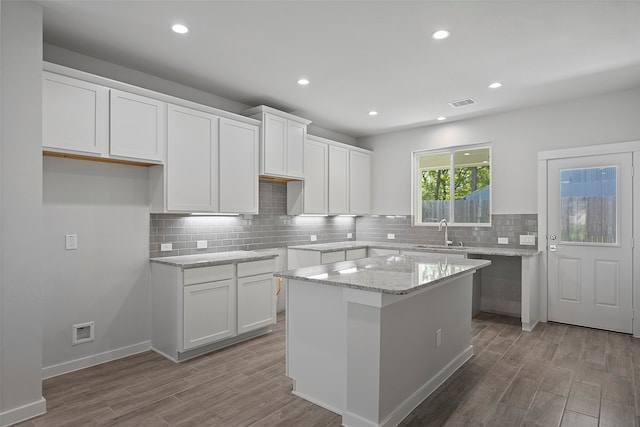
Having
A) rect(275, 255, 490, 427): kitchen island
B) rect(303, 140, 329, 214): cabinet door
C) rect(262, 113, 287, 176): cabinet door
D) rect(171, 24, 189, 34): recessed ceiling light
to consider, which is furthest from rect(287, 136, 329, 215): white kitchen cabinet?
rect(171, 24, 189, 34): recessed ceiling light

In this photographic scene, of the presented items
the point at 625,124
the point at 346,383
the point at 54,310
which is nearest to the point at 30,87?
the point at 54,310

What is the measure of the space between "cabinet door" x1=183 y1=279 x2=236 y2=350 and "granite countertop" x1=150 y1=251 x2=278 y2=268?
0.68 ft

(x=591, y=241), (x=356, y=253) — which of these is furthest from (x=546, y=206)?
(x=356, y=253)

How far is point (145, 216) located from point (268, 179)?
1.74 metres

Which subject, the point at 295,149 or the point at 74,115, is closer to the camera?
the point at 74,115

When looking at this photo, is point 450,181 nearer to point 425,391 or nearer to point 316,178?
point 316,178

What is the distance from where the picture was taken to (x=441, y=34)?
2.90 metres

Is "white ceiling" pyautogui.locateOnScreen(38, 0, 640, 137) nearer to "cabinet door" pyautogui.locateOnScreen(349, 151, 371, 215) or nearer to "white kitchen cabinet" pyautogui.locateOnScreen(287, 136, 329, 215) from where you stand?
"white kitchen cabinet" pyautogui.locateOnScreen(287, 136, 329, 215)

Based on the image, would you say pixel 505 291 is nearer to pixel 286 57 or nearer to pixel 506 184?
pixel 506 184

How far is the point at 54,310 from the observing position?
304 cm

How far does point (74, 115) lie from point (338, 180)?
144 inches

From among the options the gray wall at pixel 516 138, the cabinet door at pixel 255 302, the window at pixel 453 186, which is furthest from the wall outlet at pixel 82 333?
the window at pixel 453 186

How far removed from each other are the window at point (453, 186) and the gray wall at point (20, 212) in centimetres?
501

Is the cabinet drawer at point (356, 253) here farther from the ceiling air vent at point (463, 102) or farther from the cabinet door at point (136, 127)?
the cabinet door at point (136, 127)
